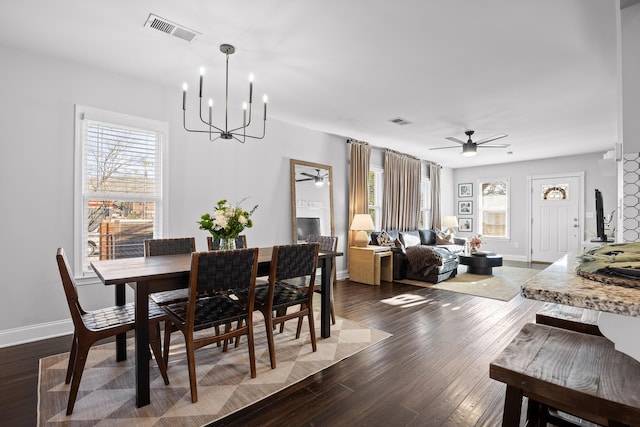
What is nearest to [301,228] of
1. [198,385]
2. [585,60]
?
[198,385]

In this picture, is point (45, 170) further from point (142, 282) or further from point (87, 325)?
point (142, 282)

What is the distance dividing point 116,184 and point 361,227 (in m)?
3.60

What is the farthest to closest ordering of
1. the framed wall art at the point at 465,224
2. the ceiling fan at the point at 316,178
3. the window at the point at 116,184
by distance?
1. the framed wall art at the point at 465,224
2. the ceiling fan at the point at 316,178
3. the window at the point at 116,184

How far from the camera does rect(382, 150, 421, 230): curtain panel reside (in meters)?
6.58

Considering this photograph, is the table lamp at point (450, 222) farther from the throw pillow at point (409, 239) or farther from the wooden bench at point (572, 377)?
the wooden bench at point (572, 377)

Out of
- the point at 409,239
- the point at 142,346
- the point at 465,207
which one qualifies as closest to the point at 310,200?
the point at 409,239

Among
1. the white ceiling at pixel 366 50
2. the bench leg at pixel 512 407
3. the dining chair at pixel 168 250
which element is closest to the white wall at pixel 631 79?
the white ceiling at pixel 366 50

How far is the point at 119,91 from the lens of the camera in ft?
10.9

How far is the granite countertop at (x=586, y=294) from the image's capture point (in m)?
0.80

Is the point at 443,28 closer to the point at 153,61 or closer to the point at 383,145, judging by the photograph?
the point at 153,61

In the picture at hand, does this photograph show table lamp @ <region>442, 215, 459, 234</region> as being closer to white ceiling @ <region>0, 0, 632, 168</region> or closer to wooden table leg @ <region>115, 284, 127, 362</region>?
white ceiling @ <region>0, 0, 632, 168</region>

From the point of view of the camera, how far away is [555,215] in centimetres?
767

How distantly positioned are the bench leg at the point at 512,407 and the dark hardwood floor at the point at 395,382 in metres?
0.89

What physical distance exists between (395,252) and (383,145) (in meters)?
2.19
